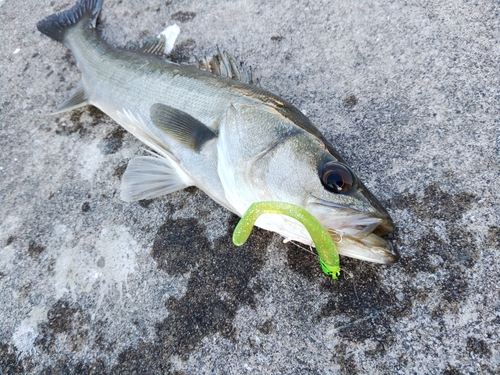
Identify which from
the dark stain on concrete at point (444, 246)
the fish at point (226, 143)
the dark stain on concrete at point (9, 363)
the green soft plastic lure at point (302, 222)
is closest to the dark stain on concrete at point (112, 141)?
the fish at point (226, 143)

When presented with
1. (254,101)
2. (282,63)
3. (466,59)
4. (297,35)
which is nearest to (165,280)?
(254,101)

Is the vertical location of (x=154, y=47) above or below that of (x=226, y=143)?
above

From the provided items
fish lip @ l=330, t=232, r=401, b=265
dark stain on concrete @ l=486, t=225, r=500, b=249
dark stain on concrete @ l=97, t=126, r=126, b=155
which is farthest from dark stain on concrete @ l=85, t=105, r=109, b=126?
dark stain on concrete @ l=486, t=225, r=500, b=249

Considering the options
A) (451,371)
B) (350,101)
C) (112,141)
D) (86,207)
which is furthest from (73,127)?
(451,371)

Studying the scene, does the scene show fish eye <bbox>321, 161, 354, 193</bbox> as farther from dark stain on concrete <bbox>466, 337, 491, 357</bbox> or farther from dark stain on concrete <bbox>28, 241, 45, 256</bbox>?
dark stain on concrete <bbox>28, 241, 45, 256</bbox>

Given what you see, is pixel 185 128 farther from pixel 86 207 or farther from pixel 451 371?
pixel 451 371

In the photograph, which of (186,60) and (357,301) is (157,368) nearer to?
(357,301)
